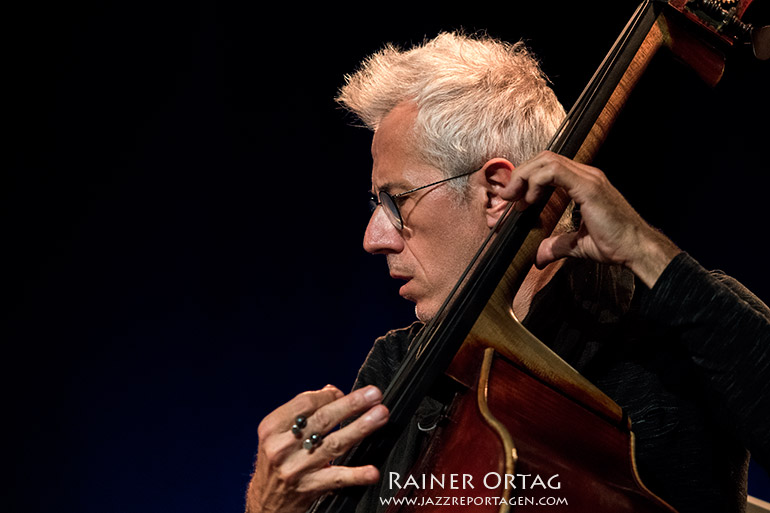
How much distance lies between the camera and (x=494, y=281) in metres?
0.95

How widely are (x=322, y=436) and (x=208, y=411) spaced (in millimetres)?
1860

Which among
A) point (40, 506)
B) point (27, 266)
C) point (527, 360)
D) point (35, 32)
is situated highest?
point (527, 360)

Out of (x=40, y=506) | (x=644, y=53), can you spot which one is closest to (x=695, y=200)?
(x=644, y=53)

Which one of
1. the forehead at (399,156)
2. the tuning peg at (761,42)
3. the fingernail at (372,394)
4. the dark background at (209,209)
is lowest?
the dark background at (209,209)

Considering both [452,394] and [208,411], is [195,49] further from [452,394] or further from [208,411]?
[452,394]

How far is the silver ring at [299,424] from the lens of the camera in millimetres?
902

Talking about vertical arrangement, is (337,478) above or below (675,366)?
below

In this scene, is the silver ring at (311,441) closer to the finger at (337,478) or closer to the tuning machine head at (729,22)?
the finger at (337,478)

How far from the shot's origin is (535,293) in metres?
1.27

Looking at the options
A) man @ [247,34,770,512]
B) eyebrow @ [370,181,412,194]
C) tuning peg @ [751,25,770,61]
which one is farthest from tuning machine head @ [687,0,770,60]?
eyebrow @ [370,181,412,194]

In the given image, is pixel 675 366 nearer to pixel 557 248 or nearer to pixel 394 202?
pixel 557 248

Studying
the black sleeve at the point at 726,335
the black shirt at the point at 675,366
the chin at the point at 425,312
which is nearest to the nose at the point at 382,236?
the chin at the point at 425,312

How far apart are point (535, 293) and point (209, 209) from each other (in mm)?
1653

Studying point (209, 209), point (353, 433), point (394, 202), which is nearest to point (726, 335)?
point (353, 433)
